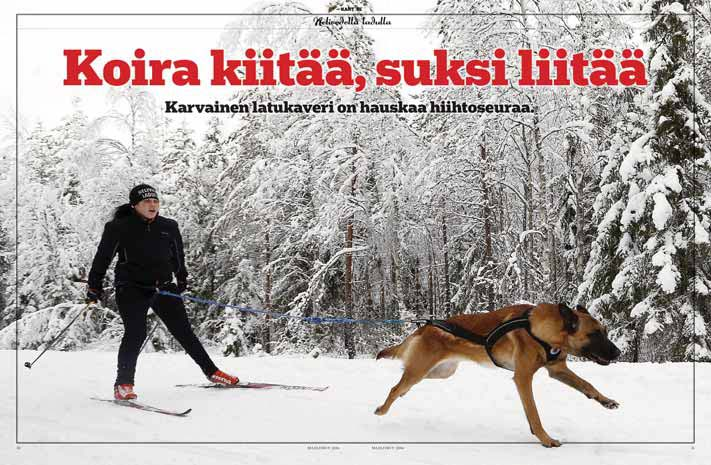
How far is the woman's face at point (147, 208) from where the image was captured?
187 inches

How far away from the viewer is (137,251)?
4.82 metres

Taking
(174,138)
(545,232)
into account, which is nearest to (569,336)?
(545,232)

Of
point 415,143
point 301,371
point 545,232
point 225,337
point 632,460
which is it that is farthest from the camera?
point 225,337

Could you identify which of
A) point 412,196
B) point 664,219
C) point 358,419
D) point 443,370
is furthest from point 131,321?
point 412,196

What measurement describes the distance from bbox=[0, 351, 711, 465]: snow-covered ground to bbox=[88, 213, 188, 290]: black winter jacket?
1.01 metres

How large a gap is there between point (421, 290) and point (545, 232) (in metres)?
4.81

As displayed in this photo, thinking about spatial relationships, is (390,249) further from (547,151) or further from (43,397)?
(43,397)

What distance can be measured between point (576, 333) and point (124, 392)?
11.5 feet

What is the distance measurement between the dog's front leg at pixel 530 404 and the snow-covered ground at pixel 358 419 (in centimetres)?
7

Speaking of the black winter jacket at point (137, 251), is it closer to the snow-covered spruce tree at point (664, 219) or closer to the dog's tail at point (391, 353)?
the dog's tail at point (391, 353)

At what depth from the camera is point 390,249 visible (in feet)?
43.1

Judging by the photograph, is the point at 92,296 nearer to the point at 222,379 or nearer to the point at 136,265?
the point at 136,265

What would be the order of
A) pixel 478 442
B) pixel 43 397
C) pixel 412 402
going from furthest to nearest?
1. pixel 43 397
2. pixel 412 402
3. pixel 478 442

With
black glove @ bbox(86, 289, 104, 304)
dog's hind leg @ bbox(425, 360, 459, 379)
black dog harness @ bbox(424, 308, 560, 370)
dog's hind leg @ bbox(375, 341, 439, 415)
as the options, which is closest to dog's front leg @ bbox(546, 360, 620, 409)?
black dog harness @ bbox(424, 308, 560, 370)
